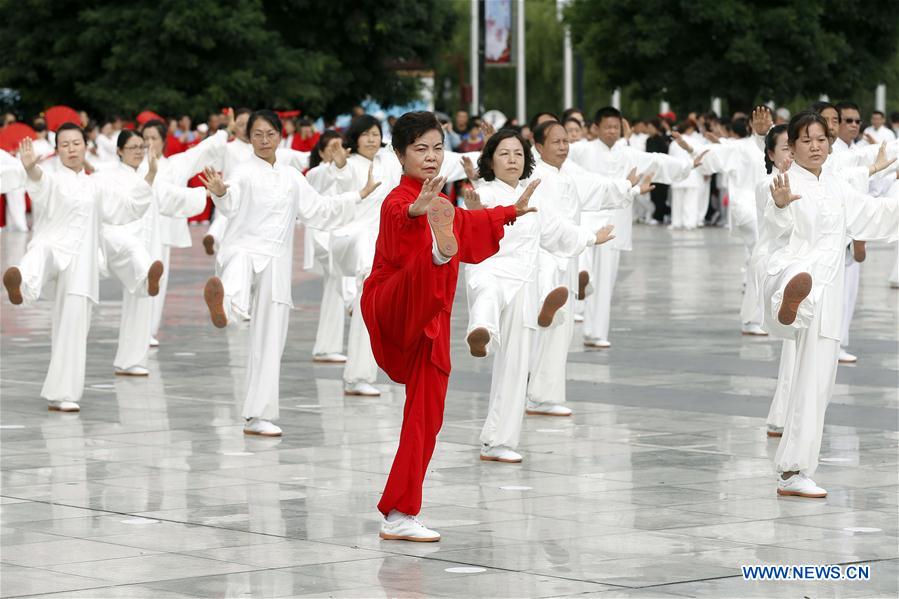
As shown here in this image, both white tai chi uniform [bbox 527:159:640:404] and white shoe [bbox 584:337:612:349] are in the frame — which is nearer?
white tai chi uniform [bbox 527:159:640:404]

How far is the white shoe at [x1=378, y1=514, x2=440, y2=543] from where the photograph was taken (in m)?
7.33

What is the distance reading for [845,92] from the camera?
3984 cm

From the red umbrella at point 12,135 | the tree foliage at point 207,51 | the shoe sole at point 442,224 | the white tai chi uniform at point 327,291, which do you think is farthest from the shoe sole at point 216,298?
the tree foliage at point 207,51

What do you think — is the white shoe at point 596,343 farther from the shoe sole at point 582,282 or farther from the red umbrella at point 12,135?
the red umbrella at point 12,135

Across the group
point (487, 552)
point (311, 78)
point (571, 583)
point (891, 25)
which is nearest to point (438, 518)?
point (487, 552)

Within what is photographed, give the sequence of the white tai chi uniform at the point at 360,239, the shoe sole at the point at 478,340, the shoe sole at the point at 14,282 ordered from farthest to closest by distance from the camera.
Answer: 1. the white tai chi uniform at the point at 360,239
2. the shoe sole at the point at 14,282
3. the shoe sole at the point at 478,340

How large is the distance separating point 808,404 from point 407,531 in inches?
85.1

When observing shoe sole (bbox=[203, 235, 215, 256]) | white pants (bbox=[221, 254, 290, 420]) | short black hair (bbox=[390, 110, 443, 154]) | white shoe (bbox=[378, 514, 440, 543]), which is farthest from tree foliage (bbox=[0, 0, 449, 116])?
white shoe (bbox=[378, 514, 440, 543])

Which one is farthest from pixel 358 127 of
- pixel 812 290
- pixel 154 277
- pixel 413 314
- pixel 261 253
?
pixel 413 314

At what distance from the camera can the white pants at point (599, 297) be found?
46.9 ft

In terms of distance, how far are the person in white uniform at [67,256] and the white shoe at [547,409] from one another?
2.87 meters

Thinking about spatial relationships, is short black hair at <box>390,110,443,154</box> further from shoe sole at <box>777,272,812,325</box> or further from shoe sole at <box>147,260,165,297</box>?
shoe sole at <box>147,260,165,297</box>

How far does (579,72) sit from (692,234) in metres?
21.5

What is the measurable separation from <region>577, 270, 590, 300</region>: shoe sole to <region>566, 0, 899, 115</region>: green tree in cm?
2664
